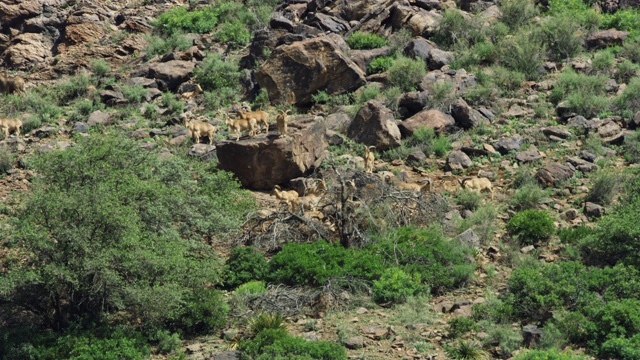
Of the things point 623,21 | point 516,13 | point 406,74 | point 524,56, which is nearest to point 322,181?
point 406,74

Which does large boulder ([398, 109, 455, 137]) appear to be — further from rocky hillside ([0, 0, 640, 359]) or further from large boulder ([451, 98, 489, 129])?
large boulder ([451, 98, 489, 129])

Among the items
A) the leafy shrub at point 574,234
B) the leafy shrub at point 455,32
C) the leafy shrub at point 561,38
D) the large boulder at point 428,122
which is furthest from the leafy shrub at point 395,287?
the leafy shrub at point 455,32

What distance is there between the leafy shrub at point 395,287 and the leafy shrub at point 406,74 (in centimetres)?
1218

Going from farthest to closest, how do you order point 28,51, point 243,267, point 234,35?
point 28,51 < point 234,35 < point 243,267

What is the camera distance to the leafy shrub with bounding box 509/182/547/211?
77.0 feet

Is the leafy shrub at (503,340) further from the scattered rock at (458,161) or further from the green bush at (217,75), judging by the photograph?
the green bush at (217,75)

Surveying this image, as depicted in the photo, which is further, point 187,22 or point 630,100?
point 187,22

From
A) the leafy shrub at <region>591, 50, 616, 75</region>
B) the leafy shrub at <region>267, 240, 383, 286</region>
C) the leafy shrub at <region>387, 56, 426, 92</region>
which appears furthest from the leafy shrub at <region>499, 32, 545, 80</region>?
the leafy shrub at <region>267, 240, 383, 286</region>

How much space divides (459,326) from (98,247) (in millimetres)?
7416

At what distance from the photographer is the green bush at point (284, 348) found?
1677 centimetres

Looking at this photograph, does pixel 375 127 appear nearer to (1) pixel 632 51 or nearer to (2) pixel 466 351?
(1) pixel 632 51

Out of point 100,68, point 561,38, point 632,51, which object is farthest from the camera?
point 100,68

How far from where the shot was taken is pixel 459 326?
18.1 metres

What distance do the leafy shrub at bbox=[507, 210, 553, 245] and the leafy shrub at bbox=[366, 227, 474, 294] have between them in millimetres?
1670
